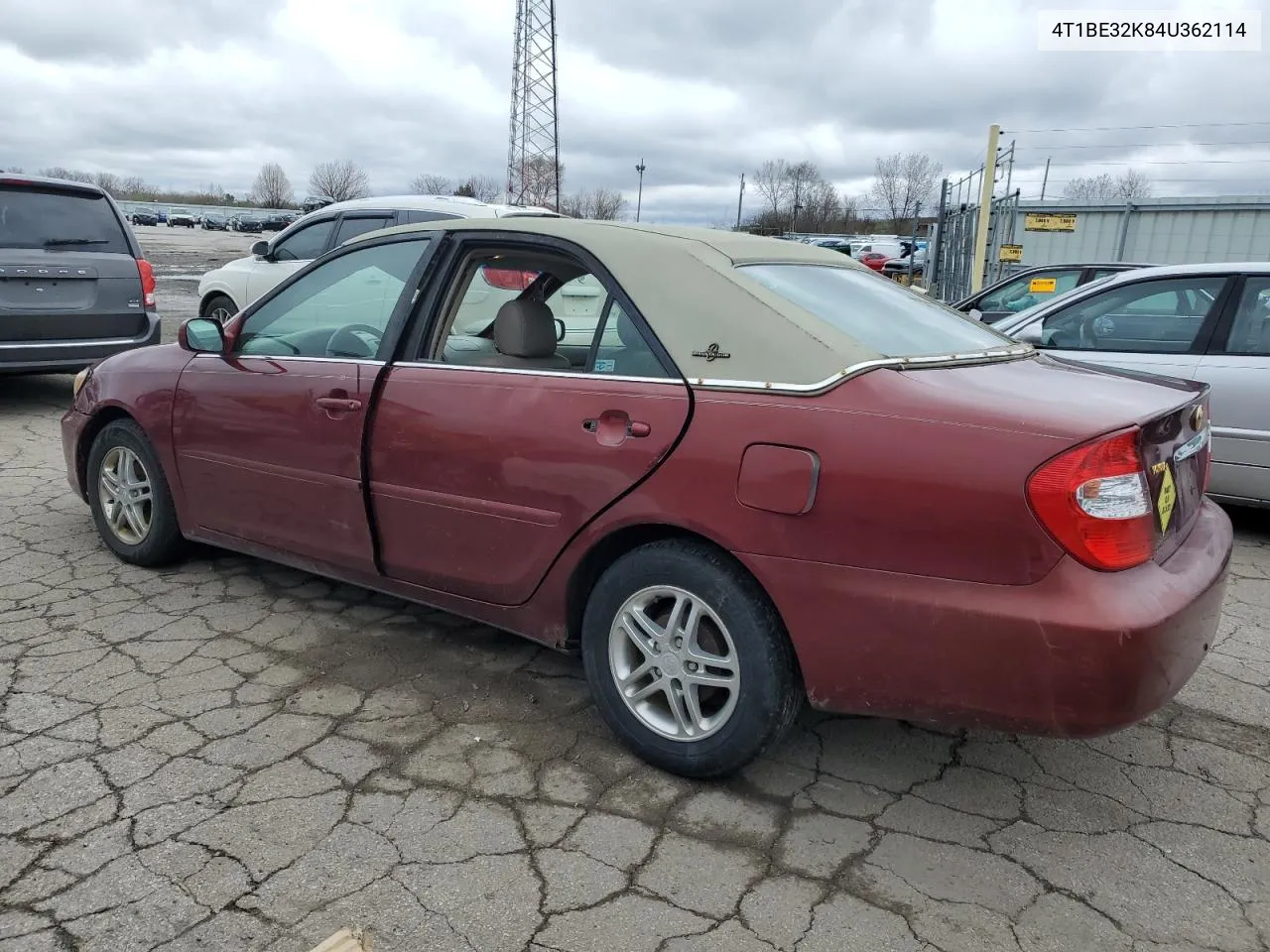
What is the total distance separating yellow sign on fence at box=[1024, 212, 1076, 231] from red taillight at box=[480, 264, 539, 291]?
11.4 meters

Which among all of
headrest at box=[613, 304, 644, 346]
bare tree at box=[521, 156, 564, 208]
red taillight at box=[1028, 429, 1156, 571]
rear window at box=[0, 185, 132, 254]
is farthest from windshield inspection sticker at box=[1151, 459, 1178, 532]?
bare tree at box=[521, 156, 564, 208]

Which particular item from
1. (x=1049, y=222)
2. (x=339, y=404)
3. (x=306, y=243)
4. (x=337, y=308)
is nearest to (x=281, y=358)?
(x=337, y=308)

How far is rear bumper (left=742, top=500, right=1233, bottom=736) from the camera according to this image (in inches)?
85.5

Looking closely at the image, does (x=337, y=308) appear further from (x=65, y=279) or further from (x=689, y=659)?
(x=65, y=279)

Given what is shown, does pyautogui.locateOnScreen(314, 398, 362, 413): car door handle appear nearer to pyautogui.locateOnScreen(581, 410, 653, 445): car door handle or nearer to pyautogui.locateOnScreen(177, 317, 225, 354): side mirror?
pyautogui.locateOnScreen(177, 317, 225, 354): side mirror

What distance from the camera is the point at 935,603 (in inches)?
89.7

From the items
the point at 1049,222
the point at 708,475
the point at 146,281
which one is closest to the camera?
the point at 708,475

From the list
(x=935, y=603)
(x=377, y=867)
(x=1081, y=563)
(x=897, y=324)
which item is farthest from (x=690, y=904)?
(x=897, y=324)

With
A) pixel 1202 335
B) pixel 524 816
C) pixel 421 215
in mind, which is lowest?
pixel 524 816

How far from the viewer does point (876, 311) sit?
9.77ft

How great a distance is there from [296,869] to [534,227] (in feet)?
6.56

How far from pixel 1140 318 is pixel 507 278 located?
12.7ft

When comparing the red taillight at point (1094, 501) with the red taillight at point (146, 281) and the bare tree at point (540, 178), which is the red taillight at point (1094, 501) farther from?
the bare tree at point (540, 178)

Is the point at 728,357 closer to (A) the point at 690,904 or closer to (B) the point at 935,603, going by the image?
(B) the point at 935,603
